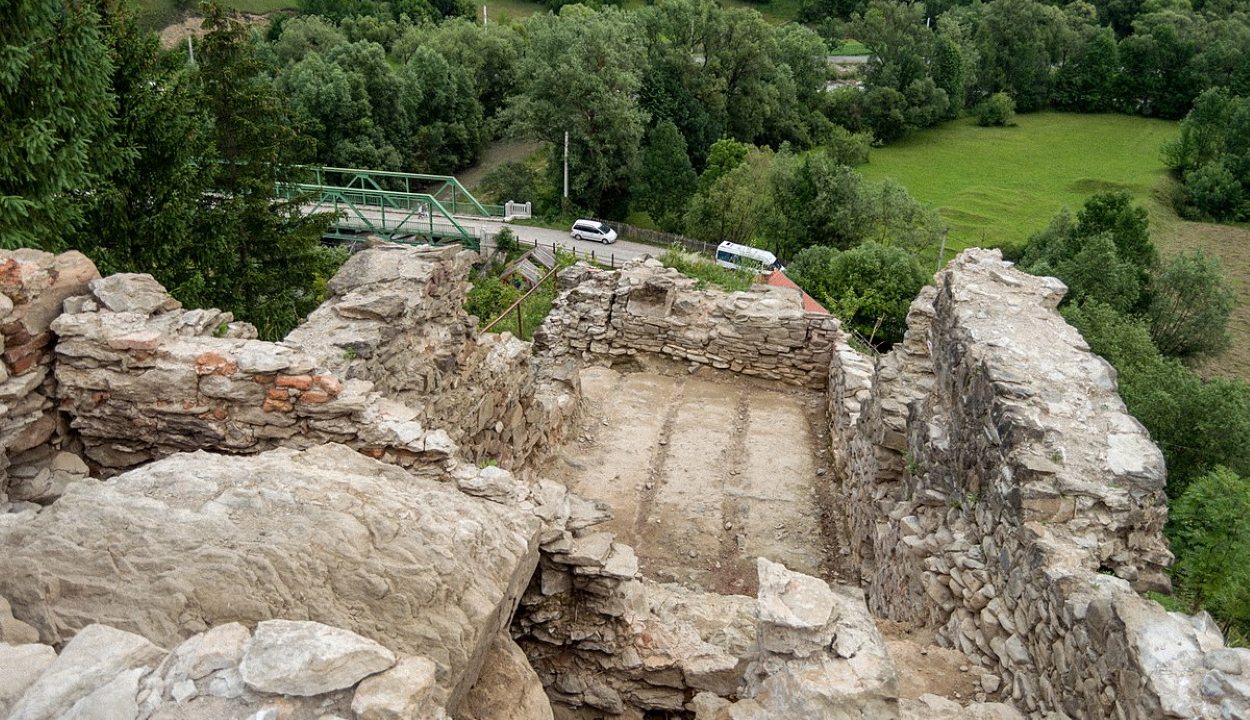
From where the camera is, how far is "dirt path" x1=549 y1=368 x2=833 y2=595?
33.3 feet

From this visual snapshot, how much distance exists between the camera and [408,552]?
497cm

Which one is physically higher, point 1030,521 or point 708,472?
point 1030,521

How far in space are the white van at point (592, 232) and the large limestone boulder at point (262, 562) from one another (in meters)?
37.0

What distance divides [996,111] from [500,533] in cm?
7166

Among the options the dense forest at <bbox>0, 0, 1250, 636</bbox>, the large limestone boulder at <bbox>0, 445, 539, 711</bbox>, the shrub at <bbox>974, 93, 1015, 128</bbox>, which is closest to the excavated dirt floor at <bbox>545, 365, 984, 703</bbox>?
the dense forest at <bbox>0, 0, 1250, 636</bbox>

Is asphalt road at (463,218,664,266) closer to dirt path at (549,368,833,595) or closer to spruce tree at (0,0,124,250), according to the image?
dirt path at (549,368,833,595)

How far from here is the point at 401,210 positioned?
122ft

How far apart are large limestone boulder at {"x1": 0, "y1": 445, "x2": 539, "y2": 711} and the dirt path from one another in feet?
16.1

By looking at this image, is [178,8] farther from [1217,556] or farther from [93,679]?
[1217,556]

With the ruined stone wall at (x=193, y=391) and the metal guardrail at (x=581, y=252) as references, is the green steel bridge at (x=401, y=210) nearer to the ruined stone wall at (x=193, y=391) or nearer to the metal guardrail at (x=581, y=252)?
the metal guardrail at (x=581, y=252)

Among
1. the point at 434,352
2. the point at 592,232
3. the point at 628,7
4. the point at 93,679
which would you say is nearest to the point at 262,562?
the point at 93,679

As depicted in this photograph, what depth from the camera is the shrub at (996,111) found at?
66.9 metres

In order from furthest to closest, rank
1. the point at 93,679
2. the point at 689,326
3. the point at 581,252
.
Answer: the point at 581,252
the point at 689,326
the point at 93,679

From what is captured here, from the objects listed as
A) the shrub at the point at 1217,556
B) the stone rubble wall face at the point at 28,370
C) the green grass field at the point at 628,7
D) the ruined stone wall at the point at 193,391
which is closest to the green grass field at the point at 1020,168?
the green grass field at the point at 628,7
